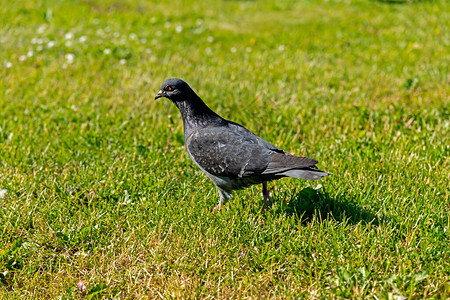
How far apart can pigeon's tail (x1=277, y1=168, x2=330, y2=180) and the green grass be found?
1.82 feet

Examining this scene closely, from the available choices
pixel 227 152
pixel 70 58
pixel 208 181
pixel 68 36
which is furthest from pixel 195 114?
pixel 68 36

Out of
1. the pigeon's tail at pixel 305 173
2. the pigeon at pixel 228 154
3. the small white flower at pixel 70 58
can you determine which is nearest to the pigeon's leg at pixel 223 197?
the pigeon at pixel 228 154

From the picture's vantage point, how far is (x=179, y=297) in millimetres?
3236

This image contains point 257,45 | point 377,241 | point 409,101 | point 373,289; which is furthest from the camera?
point 257,45

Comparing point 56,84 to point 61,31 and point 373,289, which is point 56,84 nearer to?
point 61,31

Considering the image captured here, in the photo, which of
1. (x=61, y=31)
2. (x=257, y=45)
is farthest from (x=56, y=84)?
(x=257, y=45)

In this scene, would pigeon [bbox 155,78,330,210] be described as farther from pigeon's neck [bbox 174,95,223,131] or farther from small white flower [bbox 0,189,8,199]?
small white flower [bbox 0,189,8,199]

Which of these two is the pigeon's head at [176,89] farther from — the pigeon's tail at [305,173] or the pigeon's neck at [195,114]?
the pigeon's tail at [305,173]

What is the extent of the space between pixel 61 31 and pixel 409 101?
811 centimetres

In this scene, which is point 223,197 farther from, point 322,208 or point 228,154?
point 322,208

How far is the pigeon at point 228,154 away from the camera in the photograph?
3704 mm

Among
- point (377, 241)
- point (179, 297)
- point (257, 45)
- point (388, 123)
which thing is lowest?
point (179, 297)

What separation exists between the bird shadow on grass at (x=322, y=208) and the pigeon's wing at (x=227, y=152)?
0.57 metres

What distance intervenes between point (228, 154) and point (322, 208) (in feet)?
3.45
